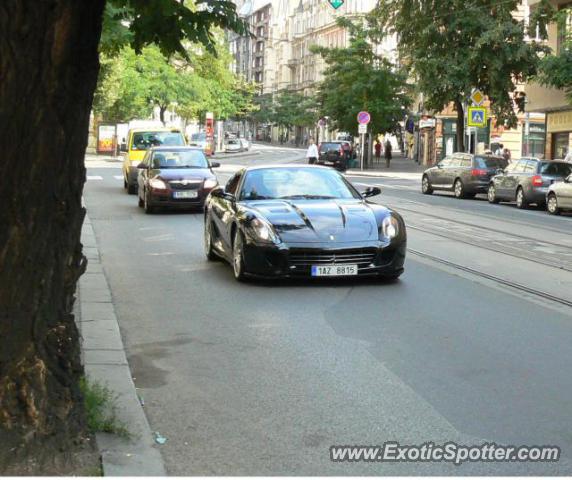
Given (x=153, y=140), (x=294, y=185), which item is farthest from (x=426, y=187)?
(x=294, y=185)

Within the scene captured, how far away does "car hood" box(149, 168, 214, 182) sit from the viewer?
24.6m

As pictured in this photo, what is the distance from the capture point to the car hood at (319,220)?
38.8ft

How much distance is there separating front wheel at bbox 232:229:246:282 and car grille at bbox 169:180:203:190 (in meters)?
12.0

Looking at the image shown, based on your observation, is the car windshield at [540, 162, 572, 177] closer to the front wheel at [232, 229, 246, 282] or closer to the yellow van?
the yellow van

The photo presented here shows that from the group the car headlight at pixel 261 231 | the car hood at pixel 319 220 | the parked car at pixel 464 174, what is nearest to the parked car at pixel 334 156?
the parked car at pixel 464 174

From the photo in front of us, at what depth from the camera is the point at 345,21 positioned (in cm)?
6362

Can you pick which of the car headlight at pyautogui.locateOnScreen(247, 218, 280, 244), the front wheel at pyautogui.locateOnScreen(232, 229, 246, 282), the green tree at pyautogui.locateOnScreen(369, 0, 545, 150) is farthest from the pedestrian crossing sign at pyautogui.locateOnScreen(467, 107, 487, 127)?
the car headlight at pyautogui.locateOnScreen(247, 218, 280, 244)

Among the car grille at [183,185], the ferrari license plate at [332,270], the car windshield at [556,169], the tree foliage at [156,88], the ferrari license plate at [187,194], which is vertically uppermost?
the tree foliage at [156,88]

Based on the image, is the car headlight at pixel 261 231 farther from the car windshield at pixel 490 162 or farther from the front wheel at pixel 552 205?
the car windshield at pixel 490 162

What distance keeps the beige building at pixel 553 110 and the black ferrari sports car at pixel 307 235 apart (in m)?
31.7

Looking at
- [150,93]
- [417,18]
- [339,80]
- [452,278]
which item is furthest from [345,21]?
[452,278]

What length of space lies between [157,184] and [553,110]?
→ 25243 mm

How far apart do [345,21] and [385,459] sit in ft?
196

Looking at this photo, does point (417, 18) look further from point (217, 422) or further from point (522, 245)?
point (217, 422)
